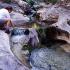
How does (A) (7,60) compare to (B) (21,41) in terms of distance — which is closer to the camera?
(A) (7,60)

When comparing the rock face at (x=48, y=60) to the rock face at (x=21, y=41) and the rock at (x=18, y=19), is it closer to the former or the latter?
the rock face at (x=21, y=41)

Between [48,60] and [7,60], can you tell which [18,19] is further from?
[7,60]

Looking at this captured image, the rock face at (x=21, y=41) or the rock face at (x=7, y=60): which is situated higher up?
the rock face at (x=7, y=60)

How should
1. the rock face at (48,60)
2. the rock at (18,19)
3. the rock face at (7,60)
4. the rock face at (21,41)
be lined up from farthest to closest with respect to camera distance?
the rock at (18,19), the rock face at (21,41), the rock face at (48,60), the rock face at (7,60)

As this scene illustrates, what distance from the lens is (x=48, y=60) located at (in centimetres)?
577

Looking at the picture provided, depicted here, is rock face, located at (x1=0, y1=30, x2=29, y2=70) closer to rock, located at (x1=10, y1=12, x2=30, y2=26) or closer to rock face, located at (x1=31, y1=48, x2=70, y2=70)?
rock face, located at (x1=31, y1=48, x2=70, y2=70)

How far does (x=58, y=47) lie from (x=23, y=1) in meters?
5.42

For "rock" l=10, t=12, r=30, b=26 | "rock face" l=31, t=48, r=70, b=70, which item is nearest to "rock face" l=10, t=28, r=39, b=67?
"rock face" l=31, t=48, r=70, b=70

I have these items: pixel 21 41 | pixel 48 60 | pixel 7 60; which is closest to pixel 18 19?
pixel 21 41

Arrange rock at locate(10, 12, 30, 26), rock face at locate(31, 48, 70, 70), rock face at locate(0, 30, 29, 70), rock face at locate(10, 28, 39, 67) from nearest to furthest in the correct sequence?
rock face at locate(0, 30, 29, 70) → rock face at locate(31, 48, 70, 70) → rock face at locate(10, 28, 39, 67) → rock at locate(10, 12, 30, 26)

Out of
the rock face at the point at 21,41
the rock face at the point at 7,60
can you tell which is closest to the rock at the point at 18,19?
the rock face at the point at 21,41

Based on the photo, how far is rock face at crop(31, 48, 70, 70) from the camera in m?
5.41

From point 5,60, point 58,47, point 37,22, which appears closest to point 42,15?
point 37,22

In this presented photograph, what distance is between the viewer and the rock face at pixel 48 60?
17.8 ft
